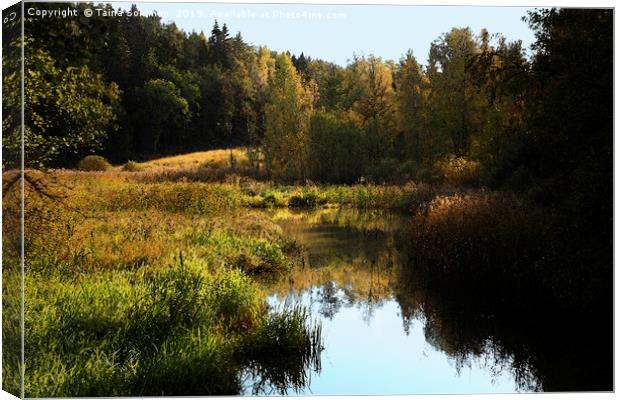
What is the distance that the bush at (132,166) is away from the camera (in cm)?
716

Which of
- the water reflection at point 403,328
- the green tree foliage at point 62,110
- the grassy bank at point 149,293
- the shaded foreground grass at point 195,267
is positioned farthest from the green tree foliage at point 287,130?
the green tree foliage at point 62,110

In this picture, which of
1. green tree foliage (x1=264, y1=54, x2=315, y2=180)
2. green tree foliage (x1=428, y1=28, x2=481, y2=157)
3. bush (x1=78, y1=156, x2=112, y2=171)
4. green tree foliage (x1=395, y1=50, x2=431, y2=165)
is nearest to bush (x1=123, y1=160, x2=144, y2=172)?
bush (x1=78, y1=156, x2=112, y2=171)

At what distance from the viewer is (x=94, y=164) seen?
6738 mm

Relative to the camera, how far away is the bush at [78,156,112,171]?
6.67 m

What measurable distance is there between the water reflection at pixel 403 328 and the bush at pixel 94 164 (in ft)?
6.63

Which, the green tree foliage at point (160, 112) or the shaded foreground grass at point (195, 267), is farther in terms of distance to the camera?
the green tree foliage at point (160, 112)

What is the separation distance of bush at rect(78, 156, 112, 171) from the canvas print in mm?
23

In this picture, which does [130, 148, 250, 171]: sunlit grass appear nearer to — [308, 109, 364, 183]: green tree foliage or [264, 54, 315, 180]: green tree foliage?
[264, 54, 315, 180]: green tree foliage

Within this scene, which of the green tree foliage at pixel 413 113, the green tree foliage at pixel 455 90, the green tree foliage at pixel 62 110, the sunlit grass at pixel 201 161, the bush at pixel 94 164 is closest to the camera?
the green tree foliage at pixel 62 110

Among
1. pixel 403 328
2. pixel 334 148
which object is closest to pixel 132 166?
pixel 334 148

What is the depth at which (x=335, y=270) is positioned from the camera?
808 centimetres

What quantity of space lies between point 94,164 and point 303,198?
259 cm

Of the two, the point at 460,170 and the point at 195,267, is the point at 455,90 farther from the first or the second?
the point at 195,267

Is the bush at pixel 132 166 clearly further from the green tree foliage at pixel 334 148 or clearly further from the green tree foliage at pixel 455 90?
the green tree foliage at pixel 455 90
